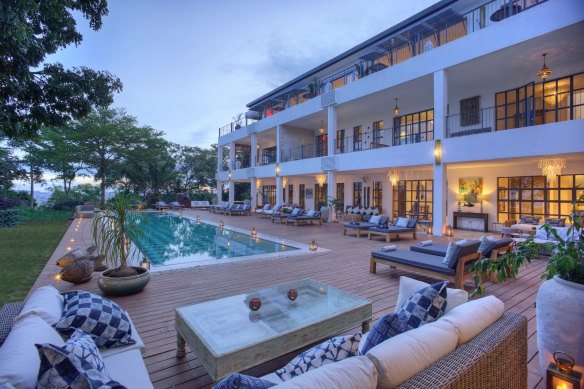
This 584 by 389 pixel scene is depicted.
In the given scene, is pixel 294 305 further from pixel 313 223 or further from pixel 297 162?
pixel 297 162

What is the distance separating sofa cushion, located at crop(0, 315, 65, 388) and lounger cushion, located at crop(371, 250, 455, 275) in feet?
14.8

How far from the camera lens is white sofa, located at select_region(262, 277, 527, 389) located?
108 centimetres

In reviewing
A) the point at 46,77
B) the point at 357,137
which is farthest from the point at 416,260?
the point at 357,137

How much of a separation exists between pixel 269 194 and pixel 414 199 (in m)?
13.0

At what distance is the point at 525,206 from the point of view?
9.98 m

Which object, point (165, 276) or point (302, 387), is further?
point (165, 276)

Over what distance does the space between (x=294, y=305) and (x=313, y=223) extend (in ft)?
36.5

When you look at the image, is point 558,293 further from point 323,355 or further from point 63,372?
point 63,372

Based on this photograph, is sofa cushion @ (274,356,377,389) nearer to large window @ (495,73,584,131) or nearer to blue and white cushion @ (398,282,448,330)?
blue and white cushion @ (398,282,448,330)

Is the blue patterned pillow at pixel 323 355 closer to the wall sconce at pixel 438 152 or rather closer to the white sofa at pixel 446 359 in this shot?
the white sofa at pixel 446 359

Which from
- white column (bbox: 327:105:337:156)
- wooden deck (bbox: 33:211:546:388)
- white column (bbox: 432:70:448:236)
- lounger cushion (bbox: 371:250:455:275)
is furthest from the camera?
white column (bbox: 327:105:337:156)

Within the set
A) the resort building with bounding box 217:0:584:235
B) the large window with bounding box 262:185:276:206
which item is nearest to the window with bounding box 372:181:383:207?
the resort building with bounding box 217:0:584:235

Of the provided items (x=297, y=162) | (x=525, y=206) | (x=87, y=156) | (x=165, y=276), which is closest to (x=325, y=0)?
(x=297, y=162)

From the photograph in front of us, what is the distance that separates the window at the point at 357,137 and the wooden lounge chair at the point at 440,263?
37.2 feet
